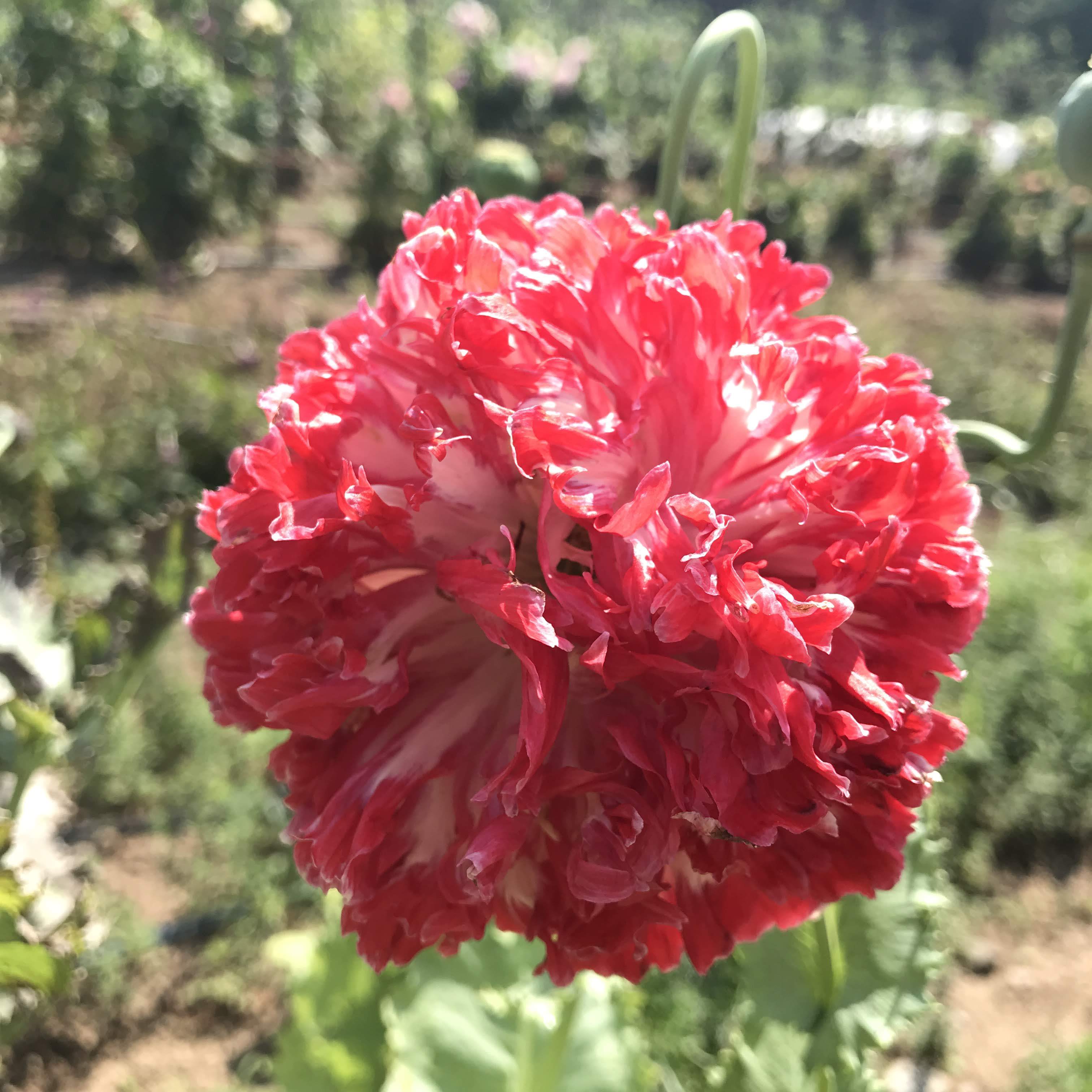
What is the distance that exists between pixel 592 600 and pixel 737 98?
0.58 meters

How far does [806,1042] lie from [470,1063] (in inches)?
18.4

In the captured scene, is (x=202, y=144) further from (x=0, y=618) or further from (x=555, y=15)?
(x=555, y=15)

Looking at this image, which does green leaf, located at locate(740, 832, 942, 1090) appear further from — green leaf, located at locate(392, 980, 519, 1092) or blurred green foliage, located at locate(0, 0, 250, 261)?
blurred green foliage, located at locate(0, 0, 250, 261)

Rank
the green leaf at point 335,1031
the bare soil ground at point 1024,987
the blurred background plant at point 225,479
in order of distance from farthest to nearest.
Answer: the bare soil ground at point 1024,987 < the green leaf at point 335,1031 < the blurred background plant at point 225,479

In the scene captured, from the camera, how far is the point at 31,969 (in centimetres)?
68

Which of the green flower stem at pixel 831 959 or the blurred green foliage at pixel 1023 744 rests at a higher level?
the green flower stem at pixel 831 959

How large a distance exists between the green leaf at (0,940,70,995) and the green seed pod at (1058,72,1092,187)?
102 centimetres

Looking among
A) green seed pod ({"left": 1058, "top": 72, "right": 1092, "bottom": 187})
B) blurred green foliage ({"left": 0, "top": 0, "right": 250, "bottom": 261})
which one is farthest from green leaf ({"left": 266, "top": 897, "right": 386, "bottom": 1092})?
blurred green foliage ({"left": 0, "top": 0, "right": 250, "bottom": 261})

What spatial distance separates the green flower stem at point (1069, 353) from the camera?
0.73 m

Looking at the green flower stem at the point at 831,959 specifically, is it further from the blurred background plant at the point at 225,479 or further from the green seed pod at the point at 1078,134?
the green seed pod at the point at 1078,134

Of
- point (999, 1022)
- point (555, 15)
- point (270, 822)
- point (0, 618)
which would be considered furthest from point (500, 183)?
point (555, 15)

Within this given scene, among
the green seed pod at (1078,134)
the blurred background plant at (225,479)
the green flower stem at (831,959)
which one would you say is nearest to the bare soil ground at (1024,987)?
the blurred background plant at (225,479)

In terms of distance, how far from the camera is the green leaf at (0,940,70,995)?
2.20 feet

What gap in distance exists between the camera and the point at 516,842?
52 cm
